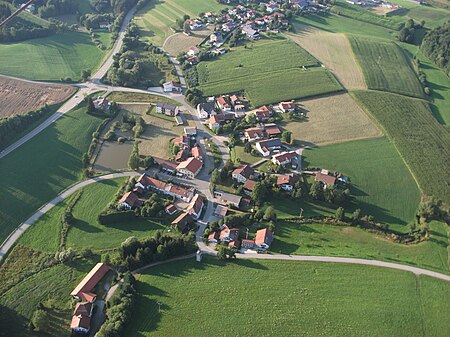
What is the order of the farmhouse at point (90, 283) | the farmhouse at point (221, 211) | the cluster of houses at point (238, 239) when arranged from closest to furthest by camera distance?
the farmhouse at point (90, 283) → the cluster of houses at point (238, 239) → the farmhouse at point (221, 211)

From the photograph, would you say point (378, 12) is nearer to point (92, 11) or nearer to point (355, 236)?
point (92, 11)

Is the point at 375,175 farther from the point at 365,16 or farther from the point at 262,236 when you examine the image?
the point at 365,16

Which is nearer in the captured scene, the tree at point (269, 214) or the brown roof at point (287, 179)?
the tree at point (269, 214)

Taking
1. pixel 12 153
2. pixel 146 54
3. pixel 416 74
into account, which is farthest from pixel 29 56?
pixel 416 74

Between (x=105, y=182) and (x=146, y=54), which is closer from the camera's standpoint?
(x=105, y=182)

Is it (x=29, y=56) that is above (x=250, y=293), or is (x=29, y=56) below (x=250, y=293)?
above

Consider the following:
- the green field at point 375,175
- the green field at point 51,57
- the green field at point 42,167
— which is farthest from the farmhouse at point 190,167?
the green field at point 51,57

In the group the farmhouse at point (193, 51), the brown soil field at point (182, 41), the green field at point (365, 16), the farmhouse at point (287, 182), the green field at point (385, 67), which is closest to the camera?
the farmhouse at point (287, 182)

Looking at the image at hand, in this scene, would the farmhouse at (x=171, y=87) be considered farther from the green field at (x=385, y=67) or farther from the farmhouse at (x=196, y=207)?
the green field at (x=385, y=67)
